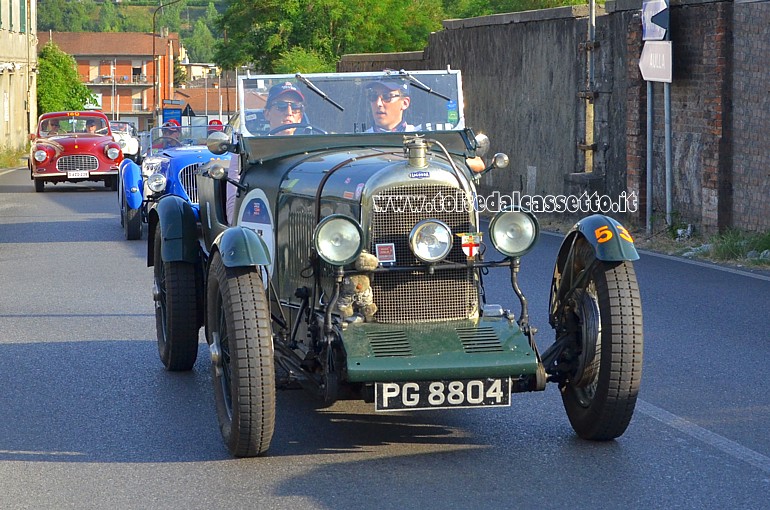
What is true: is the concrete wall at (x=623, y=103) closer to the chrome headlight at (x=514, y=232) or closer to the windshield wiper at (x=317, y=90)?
the windshield wiper at (x=317, y=90)

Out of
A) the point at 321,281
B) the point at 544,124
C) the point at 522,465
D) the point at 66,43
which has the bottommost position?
the point at 522,465

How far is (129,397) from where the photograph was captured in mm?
7223

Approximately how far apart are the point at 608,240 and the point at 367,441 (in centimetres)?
149

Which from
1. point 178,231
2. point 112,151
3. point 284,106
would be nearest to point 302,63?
point 112,151

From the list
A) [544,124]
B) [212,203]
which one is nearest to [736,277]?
[212,203]

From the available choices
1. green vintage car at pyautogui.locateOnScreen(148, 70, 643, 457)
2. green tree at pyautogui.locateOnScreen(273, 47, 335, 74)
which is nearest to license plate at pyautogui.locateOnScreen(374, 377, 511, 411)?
green vintage car at pyautogui.locateOnScreen(148, 70, 643, 457)

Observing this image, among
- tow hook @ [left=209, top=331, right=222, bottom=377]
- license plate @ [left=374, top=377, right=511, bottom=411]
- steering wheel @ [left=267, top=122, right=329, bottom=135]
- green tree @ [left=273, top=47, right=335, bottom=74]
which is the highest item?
green tree @ [left=273, top=47, right=335, bottom=74]

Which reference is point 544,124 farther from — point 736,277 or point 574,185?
point 736,277

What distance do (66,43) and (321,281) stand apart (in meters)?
140

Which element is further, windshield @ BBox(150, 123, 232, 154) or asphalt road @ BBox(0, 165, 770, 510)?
windshield @ BBox(150, 123, 232, 154)

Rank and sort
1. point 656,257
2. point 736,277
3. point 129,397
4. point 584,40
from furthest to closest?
point 584,40, point 656,257, point 736,277, point 129,397

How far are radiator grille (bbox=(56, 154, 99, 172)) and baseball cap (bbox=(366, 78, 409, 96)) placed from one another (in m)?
20.3

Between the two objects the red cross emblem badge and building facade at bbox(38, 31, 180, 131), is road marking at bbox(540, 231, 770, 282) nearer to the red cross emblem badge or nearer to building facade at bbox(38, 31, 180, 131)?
the red cross emblem badge

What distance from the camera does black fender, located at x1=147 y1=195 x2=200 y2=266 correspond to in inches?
307
